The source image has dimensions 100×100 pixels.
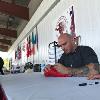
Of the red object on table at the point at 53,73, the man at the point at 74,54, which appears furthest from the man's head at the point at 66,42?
the red object on table at the point at 53,73

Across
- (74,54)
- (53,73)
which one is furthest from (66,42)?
(53,73)

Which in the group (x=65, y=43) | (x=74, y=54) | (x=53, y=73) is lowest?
(x=53, y=73)

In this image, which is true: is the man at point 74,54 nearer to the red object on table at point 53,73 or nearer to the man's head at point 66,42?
the man's head at point 66,42

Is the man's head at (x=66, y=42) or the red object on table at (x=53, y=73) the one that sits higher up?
the man's head at (x=66, y=42)

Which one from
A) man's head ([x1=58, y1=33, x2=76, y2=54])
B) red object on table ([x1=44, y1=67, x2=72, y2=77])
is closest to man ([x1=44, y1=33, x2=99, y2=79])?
man's head ([x1=58, y1=33, x2=76, y2=54])

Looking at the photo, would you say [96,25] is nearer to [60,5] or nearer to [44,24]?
[60,5]

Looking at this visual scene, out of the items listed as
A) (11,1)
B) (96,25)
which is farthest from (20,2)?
(96,25)

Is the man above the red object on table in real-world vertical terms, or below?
above

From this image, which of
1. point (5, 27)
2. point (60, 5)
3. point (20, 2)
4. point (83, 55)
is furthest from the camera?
point (5, 27)

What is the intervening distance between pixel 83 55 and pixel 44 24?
4.58 meters

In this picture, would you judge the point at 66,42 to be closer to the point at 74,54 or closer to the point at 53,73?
the point at 74,54

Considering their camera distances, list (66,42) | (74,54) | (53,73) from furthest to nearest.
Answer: (74,54) < (66,42) < (53,73)

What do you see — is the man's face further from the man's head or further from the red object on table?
the red object on table

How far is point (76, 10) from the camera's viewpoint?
4.39 metres
